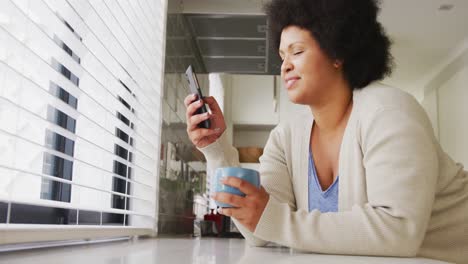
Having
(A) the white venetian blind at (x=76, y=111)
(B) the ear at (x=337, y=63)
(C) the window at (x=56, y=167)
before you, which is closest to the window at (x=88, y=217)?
(A) the white venetian blind at (x=76, y=111)

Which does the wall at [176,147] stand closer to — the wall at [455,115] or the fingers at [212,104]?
the fingers at [212,104]

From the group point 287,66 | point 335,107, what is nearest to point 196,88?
point 287,66

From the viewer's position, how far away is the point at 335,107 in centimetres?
107

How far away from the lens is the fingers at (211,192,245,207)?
788 millimetres

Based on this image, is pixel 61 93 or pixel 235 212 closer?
pixel 235 212

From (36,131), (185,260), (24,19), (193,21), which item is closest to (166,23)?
(193,21)

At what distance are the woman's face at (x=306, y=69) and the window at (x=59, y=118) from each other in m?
0.55

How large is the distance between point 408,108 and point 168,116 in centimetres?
117

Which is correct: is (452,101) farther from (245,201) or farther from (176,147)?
(245,201)

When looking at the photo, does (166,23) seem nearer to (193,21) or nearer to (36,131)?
(193,21)

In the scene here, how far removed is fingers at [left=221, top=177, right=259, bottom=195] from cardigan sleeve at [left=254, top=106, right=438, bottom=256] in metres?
0.05

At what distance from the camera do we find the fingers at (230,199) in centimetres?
79

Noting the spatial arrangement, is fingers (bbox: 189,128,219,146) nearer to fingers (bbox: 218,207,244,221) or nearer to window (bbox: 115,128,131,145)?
fingers (bbox: 218,207,244,221)

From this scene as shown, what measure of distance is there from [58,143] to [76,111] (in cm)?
29
